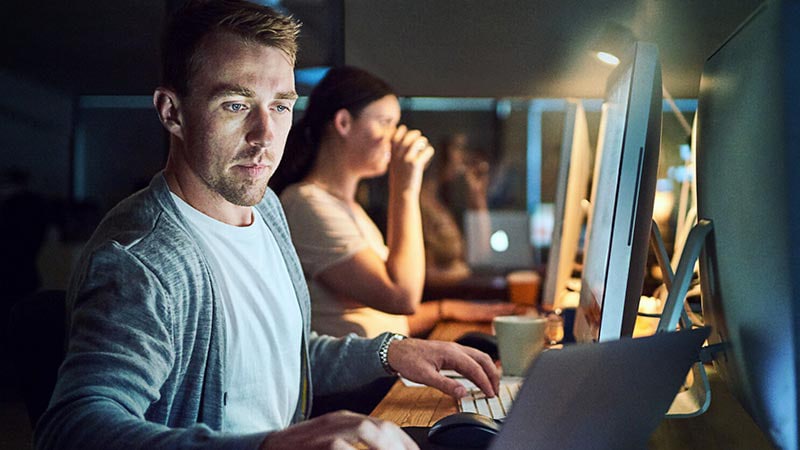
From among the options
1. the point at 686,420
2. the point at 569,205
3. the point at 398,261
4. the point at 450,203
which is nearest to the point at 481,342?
the point at 569,205

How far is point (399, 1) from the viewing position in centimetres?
149

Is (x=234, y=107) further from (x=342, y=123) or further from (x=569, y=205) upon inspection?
(x=342, y=123)

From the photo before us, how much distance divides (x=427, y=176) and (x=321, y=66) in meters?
6.03

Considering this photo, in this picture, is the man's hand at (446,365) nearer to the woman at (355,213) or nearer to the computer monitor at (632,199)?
the computer monitor at (632,199)

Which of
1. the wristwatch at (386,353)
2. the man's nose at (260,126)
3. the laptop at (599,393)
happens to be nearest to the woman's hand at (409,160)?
the wristwatch at (386,353)

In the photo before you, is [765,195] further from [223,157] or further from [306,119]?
[306,119]

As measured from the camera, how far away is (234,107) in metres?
1.13

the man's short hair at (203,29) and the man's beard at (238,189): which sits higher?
the man's short hair at (203,29)

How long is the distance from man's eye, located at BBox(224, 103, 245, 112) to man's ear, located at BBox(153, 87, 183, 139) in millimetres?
68

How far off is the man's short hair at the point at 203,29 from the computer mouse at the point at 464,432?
55 centimetres

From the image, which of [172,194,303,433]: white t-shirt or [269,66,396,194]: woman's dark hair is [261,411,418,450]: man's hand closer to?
[172,194,303,433]: white t-shirt

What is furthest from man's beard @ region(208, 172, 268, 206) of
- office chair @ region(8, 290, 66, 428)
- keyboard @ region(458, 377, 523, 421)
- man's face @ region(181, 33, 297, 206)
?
keyboard @ region(458, 377, 523, 421)

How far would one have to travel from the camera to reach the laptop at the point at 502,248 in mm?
4492

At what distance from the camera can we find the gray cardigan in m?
0.72
